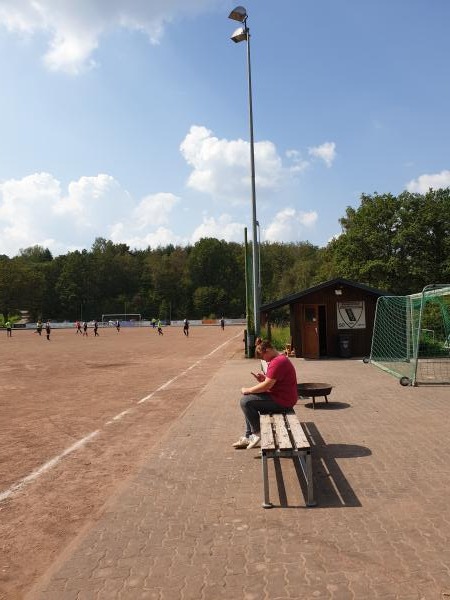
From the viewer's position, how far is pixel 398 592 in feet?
10.8

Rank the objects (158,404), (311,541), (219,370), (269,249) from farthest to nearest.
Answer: (269,249), (219,370), (158,404), (311,541)

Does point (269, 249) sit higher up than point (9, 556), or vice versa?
point (269, 249)

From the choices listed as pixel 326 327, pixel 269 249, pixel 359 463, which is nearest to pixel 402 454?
pixel 359 463

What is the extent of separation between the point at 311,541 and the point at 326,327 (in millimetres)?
16444

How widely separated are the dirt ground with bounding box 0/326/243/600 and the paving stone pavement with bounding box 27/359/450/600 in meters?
0.28

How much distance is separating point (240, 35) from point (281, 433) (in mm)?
19393

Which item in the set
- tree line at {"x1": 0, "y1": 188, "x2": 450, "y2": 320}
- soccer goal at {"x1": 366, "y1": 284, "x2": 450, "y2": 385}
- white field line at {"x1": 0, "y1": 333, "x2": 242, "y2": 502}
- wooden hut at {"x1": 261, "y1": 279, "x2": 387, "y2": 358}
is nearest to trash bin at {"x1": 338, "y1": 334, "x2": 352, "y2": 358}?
wooden hut at {"x1": 261, "y1": 279, "x2": 387, "y2": 358}

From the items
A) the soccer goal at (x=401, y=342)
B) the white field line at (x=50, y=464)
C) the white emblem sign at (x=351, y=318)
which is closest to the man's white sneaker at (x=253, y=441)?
the white field line at (x=50, y=464)

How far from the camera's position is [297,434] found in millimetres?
5469

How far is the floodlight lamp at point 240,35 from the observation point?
20.6m

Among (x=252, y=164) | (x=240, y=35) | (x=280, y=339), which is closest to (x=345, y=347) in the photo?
(x=280, y=339)

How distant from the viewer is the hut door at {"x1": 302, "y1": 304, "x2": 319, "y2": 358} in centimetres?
2005

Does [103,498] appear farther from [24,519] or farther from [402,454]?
[402,454]

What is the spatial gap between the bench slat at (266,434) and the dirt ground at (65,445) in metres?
1.66
